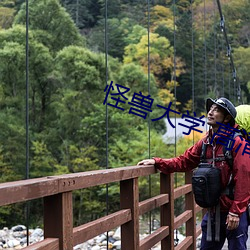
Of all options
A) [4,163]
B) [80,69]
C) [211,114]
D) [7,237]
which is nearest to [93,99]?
[80,69]

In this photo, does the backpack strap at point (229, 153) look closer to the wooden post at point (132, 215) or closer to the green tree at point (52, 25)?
the wooden post at point (132, 215)

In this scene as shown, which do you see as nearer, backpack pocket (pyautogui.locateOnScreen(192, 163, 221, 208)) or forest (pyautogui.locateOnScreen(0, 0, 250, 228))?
backpack pocket (pyautogui.locateOnScreen(192, 163, 221, 208))

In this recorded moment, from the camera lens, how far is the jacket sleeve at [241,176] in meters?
1.92

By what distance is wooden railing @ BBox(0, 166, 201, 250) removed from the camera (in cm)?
125

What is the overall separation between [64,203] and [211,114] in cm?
79

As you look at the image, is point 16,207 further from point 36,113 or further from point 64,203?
point 64,203

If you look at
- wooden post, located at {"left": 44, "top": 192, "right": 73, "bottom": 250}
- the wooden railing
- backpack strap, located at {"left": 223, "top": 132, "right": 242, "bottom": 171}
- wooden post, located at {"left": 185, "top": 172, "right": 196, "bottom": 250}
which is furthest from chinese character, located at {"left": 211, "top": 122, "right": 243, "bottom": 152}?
wooden post, located at {"left": 185, "top": 172, "right": 196, "bottom": 250}

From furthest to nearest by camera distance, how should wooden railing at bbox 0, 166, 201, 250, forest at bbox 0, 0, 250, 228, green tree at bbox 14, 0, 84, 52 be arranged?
1. green tree at bbox 14, 0, 84, 52
2. forest at bbox 0, 0, 250, 228
3. wooden railing at bbox 0, 166, 201, 250

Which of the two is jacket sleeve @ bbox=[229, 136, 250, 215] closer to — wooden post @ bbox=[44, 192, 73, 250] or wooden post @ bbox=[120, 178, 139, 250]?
wooden post @ bbox=[120, 178, 139, 250]

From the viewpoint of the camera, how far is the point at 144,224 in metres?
13.6

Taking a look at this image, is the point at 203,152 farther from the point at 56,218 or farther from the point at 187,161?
the point at 56,218

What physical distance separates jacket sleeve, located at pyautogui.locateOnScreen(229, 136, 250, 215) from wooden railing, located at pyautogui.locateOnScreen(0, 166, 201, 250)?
327 mm

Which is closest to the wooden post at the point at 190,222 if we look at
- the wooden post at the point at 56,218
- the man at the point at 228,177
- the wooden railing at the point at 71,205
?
the wooden railing at the point at 71,205

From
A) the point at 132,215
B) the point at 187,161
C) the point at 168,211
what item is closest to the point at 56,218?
the point at 132,215
